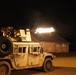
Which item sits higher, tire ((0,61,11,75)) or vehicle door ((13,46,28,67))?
vehicle door ((13,46,28,67))

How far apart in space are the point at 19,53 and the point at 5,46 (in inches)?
39.6

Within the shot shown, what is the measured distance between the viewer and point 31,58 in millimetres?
15578

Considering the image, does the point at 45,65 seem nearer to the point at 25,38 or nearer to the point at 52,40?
the point at 25,38

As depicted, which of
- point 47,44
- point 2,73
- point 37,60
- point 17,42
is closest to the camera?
point 2,73

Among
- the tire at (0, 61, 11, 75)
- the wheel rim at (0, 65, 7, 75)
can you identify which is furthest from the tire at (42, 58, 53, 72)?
A: the wheel rim at (0, 65, 7, 75)

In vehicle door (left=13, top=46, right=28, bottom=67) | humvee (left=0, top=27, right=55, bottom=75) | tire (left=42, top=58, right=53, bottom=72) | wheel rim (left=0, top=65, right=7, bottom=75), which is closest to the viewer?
wheel rim (left=0, top=65, right=7, bottom=75)

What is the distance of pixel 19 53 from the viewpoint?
48.7 feet

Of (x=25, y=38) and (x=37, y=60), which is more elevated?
(x=25, y=38)

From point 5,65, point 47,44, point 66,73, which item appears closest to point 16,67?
point 5,65

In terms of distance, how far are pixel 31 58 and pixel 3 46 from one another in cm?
215

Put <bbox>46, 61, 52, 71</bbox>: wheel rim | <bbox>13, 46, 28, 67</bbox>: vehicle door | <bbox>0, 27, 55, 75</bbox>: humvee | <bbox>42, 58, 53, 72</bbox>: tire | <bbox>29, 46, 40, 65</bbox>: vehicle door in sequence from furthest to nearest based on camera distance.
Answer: <bbox>46, 61, 52, 71</bbox>: wheel rim, <bbox>42, 58, 53, 72</bbox>: tire, <bbox>29, 46, 40, 65</bbox>: vehicle door, <bbox>13, 46, 28, 67</bbox>: vehicle door, <bbox>0, 27, 55, 75</bbox>: humvee

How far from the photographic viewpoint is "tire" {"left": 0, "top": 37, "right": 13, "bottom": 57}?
545 inches

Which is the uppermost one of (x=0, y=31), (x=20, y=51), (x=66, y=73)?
(x=0, y=31)

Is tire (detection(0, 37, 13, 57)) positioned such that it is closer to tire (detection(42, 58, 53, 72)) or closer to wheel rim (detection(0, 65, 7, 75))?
wheel rim (detection(0, 65, 7, 75))
